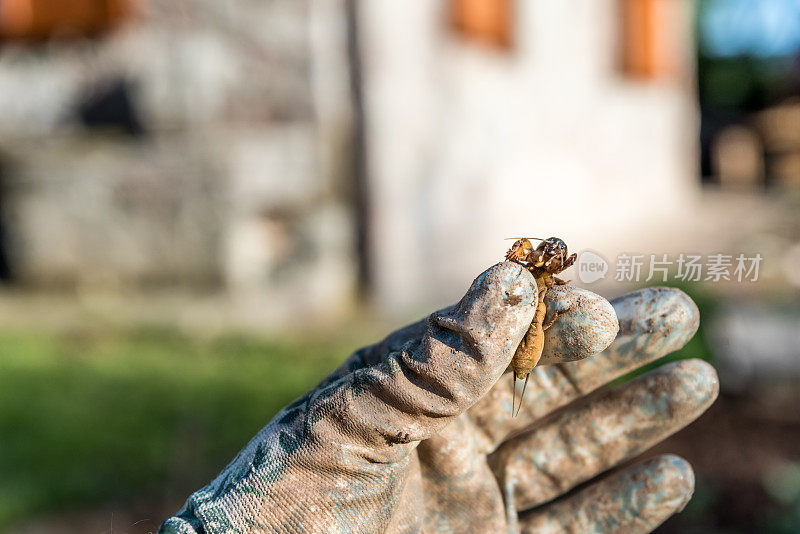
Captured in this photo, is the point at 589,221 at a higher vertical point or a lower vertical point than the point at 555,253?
lower

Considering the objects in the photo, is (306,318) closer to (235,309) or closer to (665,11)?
(235,309)

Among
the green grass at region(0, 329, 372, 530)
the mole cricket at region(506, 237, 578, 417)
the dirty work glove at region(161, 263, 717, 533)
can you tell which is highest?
the mole cricket at region(506, 237, 578, 417)

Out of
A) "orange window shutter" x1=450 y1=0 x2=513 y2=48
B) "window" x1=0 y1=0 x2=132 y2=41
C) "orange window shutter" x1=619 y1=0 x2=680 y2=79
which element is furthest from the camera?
"orange window shutter" x1=619 y1=0 x2=680 y2=79

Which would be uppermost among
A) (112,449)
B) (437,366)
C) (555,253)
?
(555,253)

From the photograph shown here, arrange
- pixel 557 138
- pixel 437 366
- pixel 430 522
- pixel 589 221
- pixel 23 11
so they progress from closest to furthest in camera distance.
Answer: pixel 437 366 → pixel 430 522 → pixel 23 11 → pixel 557 138 → pixel 589 221

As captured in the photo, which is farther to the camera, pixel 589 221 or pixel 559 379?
pixel 589 221

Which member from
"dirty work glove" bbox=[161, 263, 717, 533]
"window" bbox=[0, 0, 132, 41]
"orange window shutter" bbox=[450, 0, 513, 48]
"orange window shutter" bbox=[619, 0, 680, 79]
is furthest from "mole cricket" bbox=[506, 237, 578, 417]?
"orange window shutter" bbox=[619, 0, 680, 79]

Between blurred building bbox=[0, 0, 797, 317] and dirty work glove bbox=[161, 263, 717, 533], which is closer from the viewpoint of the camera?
dirty work glove bbox=[161, 263, 717, 533]

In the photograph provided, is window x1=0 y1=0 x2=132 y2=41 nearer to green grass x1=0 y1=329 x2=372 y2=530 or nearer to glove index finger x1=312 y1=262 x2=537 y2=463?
green grass x1=0 y1=329 x2=372 y2=530

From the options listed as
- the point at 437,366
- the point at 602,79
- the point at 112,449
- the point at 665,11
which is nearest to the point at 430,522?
the point at 437,366

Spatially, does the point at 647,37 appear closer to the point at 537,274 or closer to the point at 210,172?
the point at 210,172
